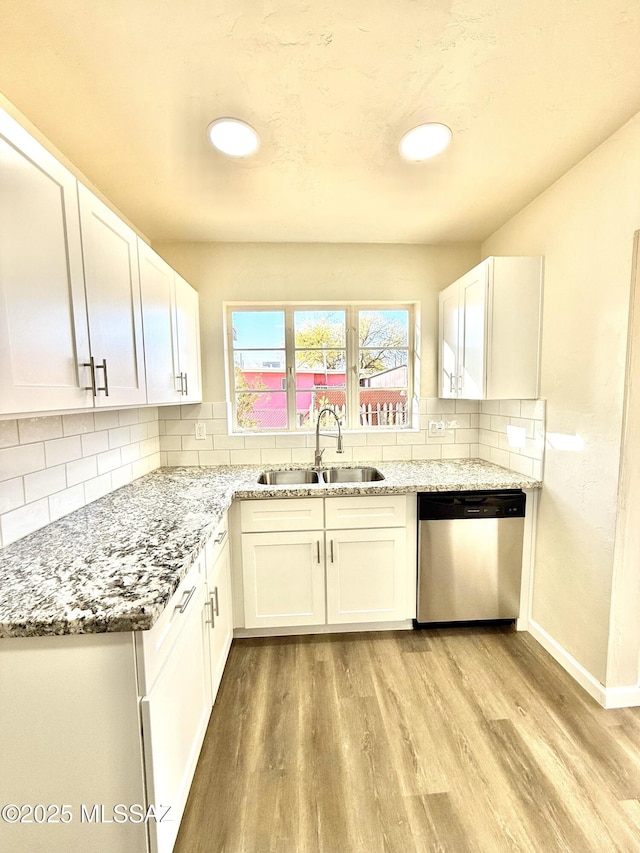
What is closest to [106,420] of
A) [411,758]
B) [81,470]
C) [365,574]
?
[81,470]

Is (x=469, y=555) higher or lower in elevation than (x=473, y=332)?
lower

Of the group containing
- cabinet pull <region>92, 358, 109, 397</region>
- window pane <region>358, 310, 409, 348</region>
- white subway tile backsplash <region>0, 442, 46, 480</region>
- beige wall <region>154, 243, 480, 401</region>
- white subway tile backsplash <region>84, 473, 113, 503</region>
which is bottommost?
white subway tile backsplash <region>84, 473, 113, 503</region>

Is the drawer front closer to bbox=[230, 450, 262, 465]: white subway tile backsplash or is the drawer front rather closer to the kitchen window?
bbox=[230, 450, 262, 465]: white subway tile backsplash

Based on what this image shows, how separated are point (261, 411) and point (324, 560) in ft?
3.93

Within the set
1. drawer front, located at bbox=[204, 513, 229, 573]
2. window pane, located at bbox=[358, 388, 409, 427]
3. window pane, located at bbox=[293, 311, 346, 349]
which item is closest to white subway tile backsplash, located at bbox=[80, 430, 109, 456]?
drawer front, located at bbox=[204, 513, 229, 573]

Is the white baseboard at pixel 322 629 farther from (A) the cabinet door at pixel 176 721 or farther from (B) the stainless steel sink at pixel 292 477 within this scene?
(B) the stainless steel sink at pixel 292 477

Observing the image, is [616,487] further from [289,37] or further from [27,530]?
[27,530]

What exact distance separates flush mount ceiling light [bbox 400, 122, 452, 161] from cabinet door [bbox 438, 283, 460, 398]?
935 millimetres

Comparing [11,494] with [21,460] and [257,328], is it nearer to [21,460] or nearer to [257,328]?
[21,460]

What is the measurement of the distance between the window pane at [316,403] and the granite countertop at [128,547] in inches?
26.1

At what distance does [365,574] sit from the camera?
6.61 ft

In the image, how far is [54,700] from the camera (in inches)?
32.6

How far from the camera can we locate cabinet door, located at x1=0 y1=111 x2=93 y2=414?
87cm

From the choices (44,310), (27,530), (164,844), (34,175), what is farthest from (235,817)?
(34,175)
